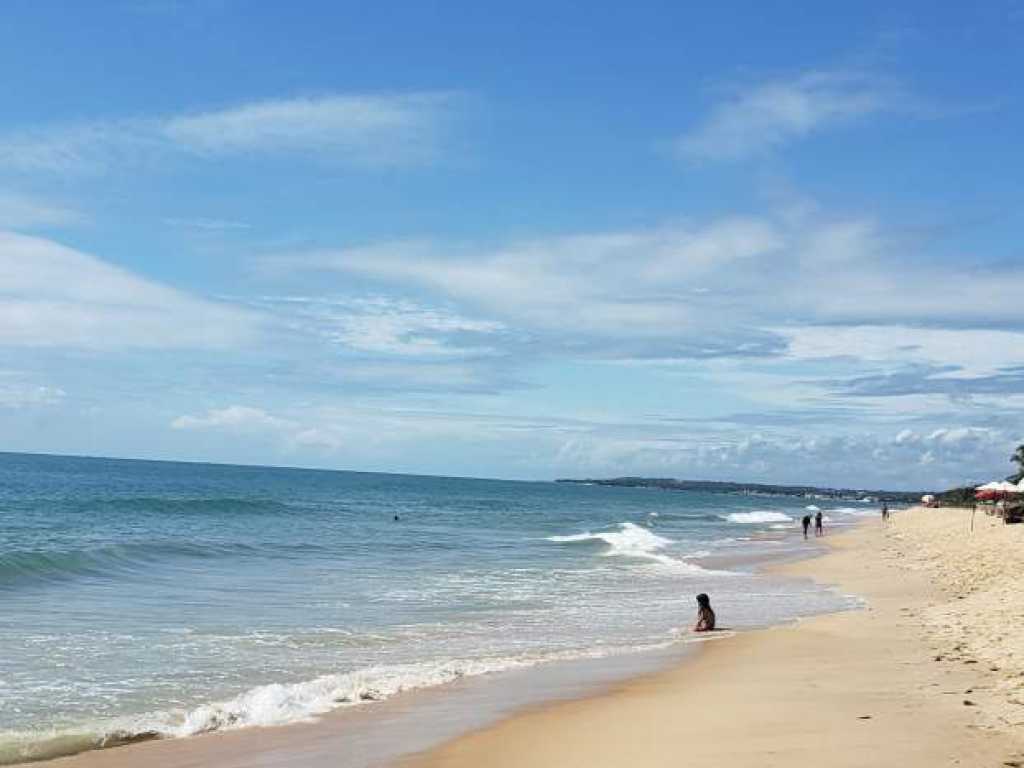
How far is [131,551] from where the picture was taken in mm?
31406

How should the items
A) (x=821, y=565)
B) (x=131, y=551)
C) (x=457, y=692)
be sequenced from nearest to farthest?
1. (x=457, y=692)
2. (x=131, y=551)
3. (x=821, y=565)

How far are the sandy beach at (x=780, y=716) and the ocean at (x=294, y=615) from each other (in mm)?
1253

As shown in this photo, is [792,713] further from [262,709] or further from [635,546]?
[635,546]

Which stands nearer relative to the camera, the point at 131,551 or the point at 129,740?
the point at 129,740

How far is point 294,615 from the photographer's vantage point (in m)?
19.2

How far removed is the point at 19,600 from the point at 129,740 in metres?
12.0

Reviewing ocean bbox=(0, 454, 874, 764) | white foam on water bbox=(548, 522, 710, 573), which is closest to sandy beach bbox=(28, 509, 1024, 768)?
ocean bbox=(0, 454, 874, 764)

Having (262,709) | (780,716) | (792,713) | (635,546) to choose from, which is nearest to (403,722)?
(262,709)

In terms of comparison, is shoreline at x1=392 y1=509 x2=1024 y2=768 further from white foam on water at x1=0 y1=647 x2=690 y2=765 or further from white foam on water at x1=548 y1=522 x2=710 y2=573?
white foam on water at x1=548 y1=522 x2=710 y2=573

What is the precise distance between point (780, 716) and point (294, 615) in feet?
37.8

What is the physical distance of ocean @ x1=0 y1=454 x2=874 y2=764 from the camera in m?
11.7

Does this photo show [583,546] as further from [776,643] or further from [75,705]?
[75,705]

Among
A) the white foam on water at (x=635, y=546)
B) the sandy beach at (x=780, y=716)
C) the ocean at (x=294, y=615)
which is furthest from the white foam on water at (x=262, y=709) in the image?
the white foam on water at (x=635, y=546)

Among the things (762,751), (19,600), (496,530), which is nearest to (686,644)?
(762,751)
